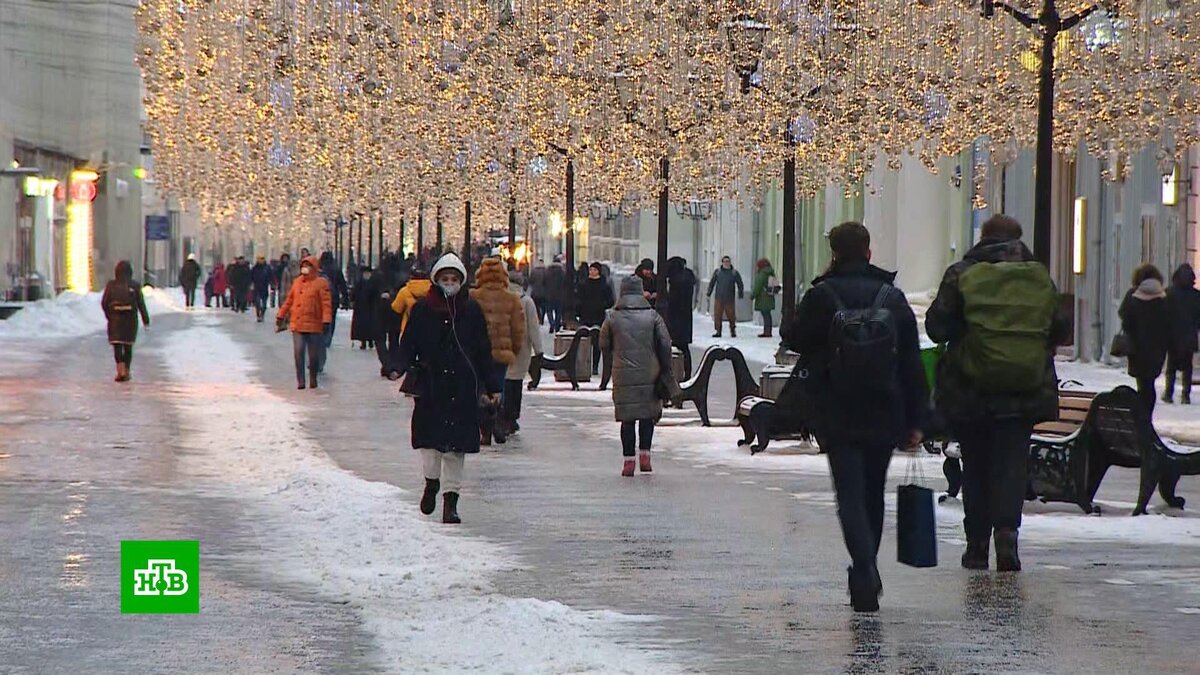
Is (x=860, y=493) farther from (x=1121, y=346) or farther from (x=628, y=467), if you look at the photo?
(x=1121, y=346)

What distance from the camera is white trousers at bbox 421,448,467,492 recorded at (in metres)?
15.1

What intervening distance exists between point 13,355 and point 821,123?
1368 cm

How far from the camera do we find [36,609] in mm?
11156

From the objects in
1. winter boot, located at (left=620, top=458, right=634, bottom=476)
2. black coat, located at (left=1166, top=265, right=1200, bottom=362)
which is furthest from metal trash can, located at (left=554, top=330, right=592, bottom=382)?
winter boot, located at (left=620, top=458, right=634, bottom=476)

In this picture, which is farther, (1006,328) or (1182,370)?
(1182,370)

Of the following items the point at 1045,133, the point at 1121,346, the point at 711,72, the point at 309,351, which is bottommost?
the point at 309,351

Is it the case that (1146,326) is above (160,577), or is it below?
above

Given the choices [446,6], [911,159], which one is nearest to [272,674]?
[446,6]

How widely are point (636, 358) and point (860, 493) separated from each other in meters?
8.04

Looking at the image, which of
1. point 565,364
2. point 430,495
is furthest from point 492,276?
point 565,364

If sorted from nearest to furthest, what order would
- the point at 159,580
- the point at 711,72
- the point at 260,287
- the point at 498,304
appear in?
1. the point at 159,580
2. the point at 498,304
3. the point at 711,72
4. the point at 260,287

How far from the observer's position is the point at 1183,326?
28.1m

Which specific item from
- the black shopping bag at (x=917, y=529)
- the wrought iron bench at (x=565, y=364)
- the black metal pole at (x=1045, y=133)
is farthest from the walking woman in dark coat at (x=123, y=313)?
the black shopping bag at (x=917, y=529)

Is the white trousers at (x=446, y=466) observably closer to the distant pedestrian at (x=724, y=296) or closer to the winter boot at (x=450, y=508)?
the winter boot at (x=450, y=508)
